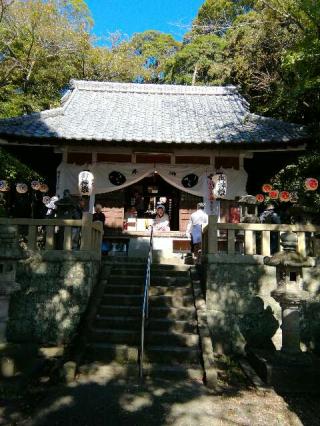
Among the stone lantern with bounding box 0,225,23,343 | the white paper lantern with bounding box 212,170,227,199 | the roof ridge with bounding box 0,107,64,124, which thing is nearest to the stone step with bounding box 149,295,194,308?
the stone lantern with bounding box 0,225,23,343

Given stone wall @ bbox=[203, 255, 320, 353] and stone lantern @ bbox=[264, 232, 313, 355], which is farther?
stone wall @ bbox=[203, 255, 320, 353]

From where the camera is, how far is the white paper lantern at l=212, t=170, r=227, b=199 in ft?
39.3

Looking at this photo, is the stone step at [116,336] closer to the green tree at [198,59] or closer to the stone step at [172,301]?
the stone step at [172,301]

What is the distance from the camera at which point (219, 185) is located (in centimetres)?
1207

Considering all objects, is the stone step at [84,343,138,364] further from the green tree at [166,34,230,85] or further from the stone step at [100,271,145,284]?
the green tree at [166,34,230,85]

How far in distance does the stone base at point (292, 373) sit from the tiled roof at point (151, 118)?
6845 mm

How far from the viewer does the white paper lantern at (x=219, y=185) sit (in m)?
12.0

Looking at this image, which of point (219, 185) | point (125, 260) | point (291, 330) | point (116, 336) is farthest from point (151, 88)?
point (291, 330)

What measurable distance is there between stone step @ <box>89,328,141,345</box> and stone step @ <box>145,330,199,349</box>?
22 centimetres

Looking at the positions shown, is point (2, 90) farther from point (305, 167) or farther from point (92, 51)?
point (305, 167)

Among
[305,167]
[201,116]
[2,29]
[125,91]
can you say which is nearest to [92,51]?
[2,29]

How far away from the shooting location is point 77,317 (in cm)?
789

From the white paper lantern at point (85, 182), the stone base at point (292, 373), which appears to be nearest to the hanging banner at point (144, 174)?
the white paper lantern at point (85, 182)

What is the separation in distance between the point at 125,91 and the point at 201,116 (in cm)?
438
